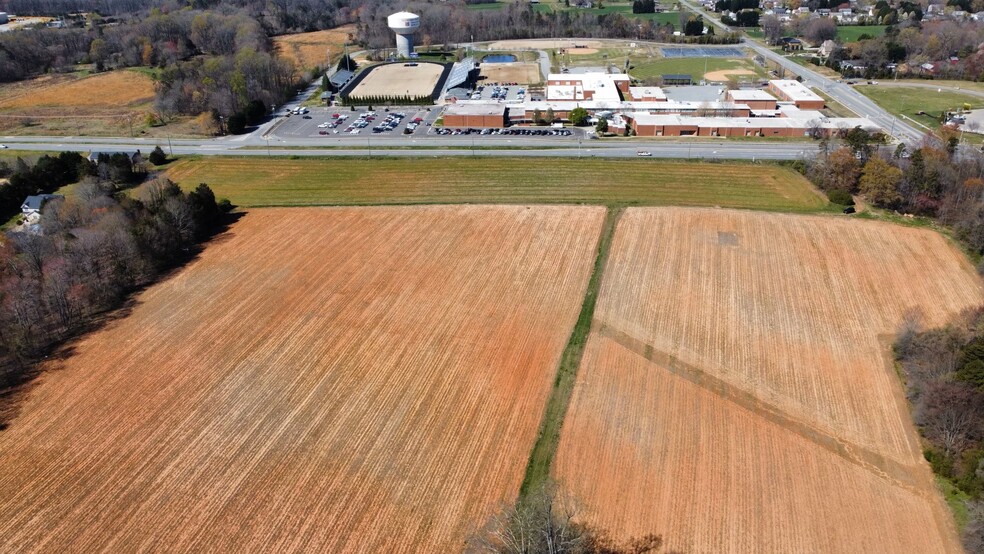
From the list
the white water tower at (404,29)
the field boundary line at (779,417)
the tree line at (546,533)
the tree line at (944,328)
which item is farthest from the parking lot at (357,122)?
the tree line at (546,533)

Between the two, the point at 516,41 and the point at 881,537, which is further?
the point at 516,41

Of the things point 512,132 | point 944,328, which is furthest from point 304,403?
point 512,132

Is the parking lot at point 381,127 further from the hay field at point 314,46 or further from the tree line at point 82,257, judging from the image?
the hay field at point 314,46

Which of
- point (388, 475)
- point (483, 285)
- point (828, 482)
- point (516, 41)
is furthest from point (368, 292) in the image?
point (516, 41)

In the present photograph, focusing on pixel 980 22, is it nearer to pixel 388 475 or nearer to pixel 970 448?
pixel 970 448

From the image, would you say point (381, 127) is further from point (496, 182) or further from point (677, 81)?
point (677, 81)

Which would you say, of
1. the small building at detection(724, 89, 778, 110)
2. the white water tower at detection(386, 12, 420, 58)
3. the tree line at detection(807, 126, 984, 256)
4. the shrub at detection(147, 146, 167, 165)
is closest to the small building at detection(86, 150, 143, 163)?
the shrub at detection(147, 146, 167, 165)
